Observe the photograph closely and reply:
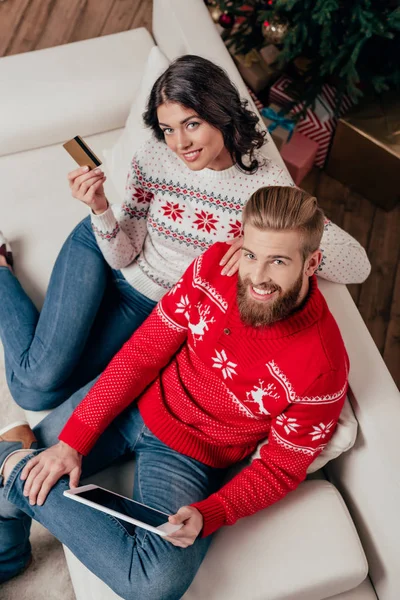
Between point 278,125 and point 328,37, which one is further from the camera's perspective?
point 278,125

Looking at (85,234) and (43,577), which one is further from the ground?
(85,234)

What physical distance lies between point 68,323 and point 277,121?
1.24 m

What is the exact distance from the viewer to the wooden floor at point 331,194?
225cm

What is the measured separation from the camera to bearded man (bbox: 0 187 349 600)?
3.75 ft

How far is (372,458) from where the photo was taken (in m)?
1.27

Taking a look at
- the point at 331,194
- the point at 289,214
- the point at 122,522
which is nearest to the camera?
the point at 289,214

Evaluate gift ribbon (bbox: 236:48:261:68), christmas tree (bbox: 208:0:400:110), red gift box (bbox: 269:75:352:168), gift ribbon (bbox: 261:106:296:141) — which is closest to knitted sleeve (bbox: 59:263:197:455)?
christmas tree (bbox: 208:0:400:110)

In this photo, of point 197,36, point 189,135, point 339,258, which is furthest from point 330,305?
point 197,36

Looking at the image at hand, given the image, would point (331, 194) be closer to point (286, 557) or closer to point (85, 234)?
Answer: point (85, 234)

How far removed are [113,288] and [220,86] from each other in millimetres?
657

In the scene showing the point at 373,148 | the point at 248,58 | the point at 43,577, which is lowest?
the point at 373,148

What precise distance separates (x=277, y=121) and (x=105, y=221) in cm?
110

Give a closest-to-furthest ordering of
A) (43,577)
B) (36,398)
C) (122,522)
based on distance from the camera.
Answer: (122,522)
(36,398)
(43,577)

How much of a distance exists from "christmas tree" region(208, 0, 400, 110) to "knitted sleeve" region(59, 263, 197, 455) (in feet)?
3.25
